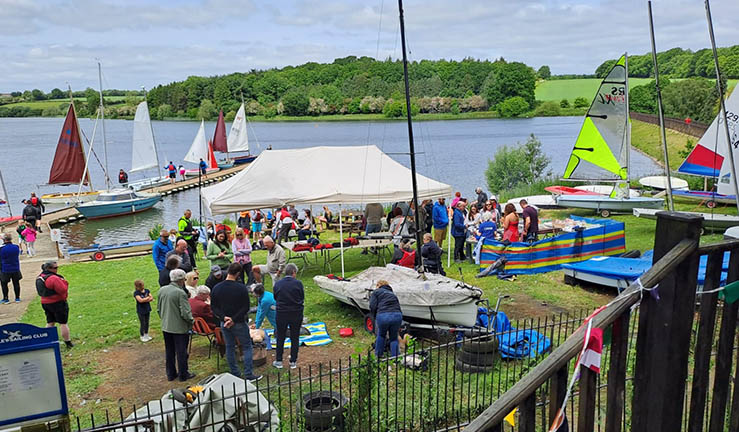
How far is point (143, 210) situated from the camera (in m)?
36.1

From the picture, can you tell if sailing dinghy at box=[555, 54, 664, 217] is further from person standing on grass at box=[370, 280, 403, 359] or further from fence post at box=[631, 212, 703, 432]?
fence post at box=[631, 212, 703, 432]

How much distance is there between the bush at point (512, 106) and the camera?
11181 cm

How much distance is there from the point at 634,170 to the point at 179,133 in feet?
283

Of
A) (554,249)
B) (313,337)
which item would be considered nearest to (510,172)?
(554,249)

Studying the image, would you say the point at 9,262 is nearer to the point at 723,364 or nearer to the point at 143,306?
the point at 143,306

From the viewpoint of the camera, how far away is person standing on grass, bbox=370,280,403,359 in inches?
318

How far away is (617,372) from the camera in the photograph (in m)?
2.28

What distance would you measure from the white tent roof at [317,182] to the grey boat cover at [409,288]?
265 centimetres

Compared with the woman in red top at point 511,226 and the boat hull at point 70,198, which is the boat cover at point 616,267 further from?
the boat hull at point 70,198

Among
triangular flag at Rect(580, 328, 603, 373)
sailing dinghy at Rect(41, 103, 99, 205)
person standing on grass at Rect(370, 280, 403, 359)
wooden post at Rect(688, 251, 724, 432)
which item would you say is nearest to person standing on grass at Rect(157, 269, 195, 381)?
person standing on grass at Rect(370, 280, 403, 359)

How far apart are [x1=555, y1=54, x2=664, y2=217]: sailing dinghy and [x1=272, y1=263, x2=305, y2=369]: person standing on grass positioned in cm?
1540

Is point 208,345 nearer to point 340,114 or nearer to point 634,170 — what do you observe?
point 634,170

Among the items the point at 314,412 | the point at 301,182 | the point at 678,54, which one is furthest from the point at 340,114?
the point at 314,412

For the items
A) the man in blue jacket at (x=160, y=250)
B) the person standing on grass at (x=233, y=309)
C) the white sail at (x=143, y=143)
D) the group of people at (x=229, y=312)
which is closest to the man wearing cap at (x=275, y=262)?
the group of people at (x=229, y=312)
